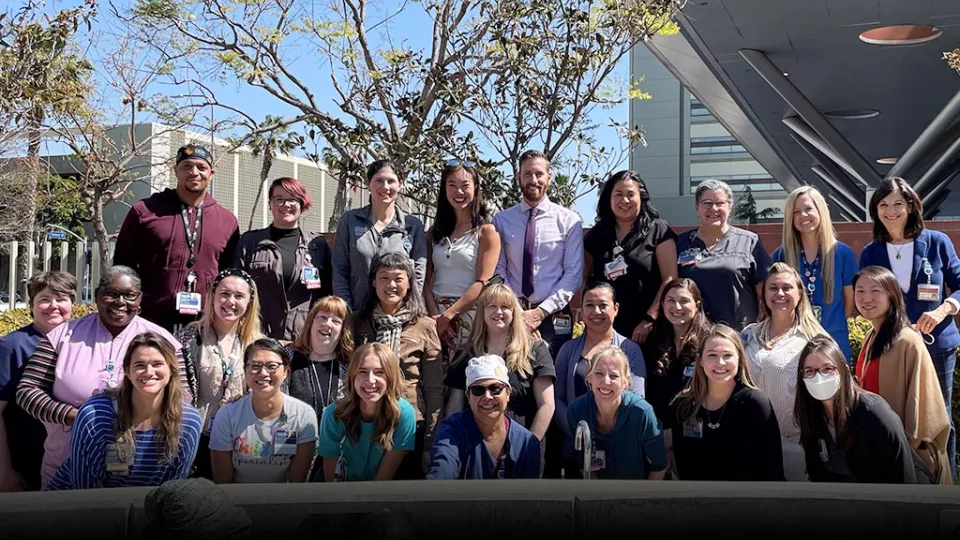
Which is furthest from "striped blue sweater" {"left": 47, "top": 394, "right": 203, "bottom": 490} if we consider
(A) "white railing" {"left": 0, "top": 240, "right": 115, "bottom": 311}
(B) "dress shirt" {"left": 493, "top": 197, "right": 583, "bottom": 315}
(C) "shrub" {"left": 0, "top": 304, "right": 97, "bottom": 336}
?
(A) "white railing" {"left": 0, "top": 240, "right": 115, "bottom": 311}

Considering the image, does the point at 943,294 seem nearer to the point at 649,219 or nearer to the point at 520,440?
the point at 649,219

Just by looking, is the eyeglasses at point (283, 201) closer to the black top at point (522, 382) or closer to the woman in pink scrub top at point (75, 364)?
the woman in pink scrub top at point (75, 364)

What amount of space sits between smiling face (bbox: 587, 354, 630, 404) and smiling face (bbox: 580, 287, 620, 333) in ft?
1.46

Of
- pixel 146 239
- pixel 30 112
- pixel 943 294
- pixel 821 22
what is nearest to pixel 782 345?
pixel 943 294

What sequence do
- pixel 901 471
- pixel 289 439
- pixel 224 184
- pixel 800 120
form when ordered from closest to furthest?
pixel 901 471 → pixel 289 439 → pixel 800 120 → pixel 224 184

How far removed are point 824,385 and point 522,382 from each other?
157 centimetres

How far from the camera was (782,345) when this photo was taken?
192 inches

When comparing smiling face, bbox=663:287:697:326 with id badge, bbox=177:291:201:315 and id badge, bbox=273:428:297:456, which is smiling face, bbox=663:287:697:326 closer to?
id badge, bbox=273:428:297:456

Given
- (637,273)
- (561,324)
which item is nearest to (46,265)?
(561,324)

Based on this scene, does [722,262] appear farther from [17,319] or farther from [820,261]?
[17,319]

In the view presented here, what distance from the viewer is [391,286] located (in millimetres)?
5121

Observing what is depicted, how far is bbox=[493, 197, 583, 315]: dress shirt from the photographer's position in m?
5.60

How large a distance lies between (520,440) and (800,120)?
92.0 feet

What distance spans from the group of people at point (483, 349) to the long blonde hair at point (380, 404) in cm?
1
